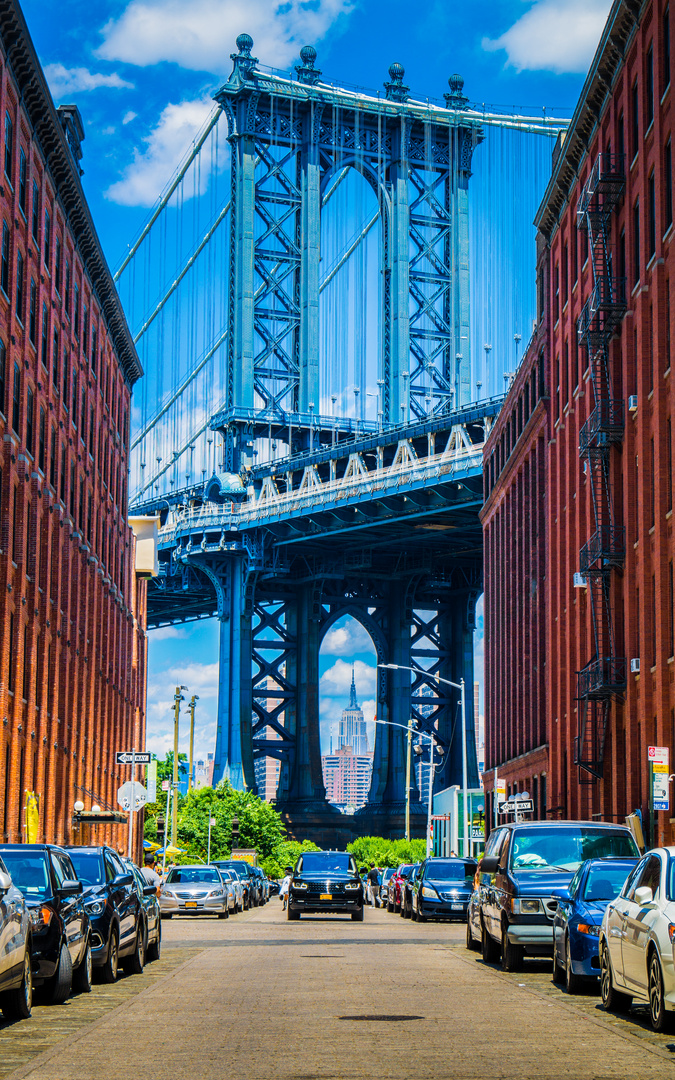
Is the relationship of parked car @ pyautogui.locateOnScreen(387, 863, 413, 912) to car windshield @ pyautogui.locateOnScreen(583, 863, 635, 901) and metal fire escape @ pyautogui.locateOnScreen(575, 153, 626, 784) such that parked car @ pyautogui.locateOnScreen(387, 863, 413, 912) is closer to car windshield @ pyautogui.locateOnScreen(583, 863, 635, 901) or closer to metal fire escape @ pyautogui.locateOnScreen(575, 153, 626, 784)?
metal fire escape @ pyautogui.locateOnScreen(575, 153, 626, 784)

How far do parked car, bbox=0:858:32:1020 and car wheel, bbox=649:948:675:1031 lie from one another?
16.7ft

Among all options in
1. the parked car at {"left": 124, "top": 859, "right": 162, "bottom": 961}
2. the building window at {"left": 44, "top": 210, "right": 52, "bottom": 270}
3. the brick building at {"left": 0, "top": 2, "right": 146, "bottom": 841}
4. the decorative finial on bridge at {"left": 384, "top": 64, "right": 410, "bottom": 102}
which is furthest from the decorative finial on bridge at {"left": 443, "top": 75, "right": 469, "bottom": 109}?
the parked car at {"left": 124, "top": 859, "right": 162, "bottom": 961}

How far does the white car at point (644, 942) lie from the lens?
42.4 ft

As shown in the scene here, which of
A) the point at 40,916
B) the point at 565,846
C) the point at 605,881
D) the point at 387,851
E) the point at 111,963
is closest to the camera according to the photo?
the point at 40,916

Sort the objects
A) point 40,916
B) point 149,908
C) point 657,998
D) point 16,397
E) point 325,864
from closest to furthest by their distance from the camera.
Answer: point 657,998, point 40,916, point 149,908, point 325,864, point 16,397

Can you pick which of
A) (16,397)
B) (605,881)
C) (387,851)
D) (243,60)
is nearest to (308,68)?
(243,60)

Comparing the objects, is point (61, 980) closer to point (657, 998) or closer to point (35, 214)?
point (657, 998)

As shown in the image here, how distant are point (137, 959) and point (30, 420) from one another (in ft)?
113

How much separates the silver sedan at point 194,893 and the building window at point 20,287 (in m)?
18.6

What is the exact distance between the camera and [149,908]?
859 inches

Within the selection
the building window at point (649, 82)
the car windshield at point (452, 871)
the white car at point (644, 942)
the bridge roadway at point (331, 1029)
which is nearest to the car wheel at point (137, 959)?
the bridge roadway at point (331, 1029)

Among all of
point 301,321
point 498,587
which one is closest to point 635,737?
point 498,587

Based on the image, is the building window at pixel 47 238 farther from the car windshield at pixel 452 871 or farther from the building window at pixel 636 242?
the car windshield at pixel 452 871

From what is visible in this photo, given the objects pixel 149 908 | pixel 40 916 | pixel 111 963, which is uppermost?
pixel 40 916
